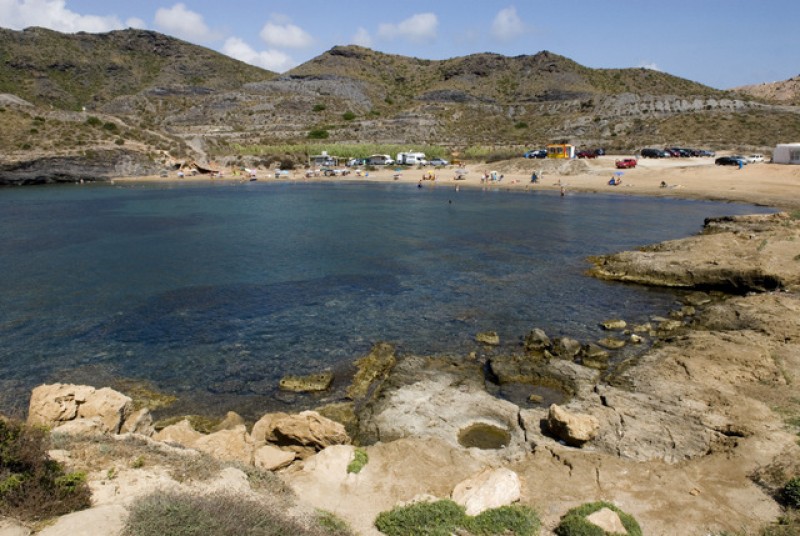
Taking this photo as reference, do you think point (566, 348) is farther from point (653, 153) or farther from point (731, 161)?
point (653, 153)

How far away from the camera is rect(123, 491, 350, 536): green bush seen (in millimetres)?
7539

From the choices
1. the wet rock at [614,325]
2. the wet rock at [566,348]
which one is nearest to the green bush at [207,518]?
the wet rock at [566,348]

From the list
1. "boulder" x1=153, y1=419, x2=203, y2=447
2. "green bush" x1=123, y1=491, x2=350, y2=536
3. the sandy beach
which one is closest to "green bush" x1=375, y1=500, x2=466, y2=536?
"green bush" x1=123, y1=491, x2=350, y2=536

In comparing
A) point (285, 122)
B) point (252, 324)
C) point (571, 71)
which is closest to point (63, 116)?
point (285, 122)

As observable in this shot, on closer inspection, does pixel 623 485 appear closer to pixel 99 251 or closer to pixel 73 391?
pixel 73 391

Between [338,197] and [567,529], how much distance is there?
68826 mm

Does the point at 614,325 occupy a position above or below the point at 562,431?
above

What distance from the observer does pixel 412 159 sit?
111m

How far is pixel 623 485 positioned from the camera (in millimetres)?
12188

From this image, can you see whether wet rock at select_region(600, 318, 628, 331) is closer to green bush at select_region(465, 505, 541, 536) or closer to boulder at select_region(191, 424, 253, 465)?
green bush at select_region(465, 505, 541, 536)

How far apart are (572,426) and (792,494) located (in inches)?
189

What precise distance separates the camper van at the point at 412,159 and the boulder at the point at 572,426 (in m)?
98.8

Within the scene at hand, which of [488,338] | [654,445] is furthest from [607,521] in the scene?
[488,338]

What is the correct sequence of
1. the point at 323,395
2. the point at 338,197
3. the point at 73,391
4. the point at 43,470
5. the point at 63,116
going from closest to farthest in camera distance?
1. the point at 43,470
2. the point at 73,391
3. the point at 323,395
4. the point at 338,197
5. the point at 63,116
